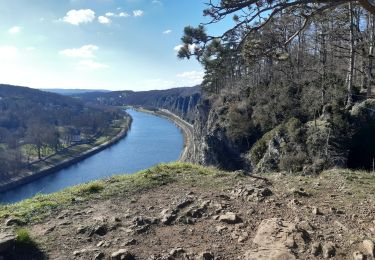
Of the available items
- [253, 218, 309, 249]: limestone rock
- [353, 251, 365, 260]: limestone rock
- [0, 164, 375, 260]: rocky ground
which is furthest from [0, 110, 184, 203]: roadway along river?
[353, 251, 365, 260]: limestone rock

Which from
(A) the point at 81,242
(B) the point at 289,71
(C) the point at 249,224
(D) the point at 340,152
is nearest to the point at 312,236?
(C) the point at 249,224

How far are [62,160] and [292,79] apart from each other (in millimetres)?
72677

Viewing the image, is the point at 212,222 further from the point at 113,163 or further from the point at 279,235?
the point at 113,163

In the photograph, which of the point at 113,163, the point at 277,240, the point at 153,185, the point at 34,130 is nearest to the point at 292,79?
the point at 153,185

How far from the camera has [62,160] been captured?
305ft

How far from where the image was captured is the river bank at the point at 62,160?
247 ft

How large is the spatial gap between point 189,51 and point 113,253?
16.2 ft

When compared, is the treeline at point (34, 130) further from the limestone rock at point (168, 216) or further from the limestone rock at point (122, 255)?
the limestone rock at point (122, 255)

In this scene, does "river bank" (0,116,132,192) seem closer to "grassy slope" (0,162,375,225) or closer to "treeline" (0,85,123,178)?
"treeline" (0,85,123,178)

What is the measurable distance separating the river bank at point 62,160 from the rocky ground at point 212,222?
7023 cm

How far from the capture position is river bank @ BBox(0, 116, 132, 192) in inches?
2960

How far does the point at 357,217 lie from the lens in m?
7.24

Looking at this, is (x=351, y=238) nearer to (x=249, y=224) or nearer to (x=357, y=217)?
(x=357, y=217)

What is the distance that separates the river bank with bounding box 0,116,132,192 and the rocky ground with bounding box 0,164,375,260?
230 feet
